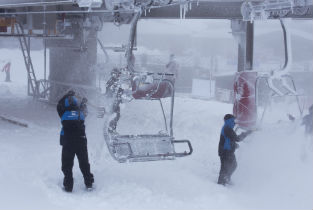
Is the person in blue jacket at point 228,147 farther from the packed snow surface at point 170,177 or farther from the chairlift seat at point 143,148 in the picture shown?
the chairlift seat at point 143,148

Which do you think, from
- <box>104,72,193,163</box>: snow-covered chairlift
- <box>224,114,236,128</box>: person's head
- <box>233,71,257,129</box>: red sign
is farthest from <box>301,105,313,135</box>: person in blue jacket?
<box>104,72,193,163</box>: snow-covered chairlift

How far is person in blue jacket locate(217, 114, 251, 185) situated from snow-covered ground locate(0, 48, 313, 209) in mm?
273

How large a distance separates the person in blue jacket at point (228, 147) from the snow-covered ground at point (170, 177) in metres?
0.27

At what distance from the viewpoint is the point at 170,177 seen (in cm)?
828

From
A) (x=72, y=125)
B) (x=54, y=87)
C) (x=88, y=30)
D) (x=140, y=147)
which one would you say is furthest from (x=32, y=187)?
(x=54, y=87)

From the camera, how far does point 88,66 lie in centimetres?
1642

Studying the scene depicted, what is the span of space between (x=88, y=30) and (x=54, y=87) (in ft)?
17.7

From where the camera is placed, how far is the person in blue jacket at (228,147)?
7.92 metres

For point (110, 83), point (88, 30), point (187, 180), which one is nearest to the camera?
point (110, 83)

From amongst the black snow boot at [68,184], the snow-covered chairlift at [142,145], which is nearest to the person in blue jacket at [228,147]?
the snow-covered chairlift at [142,145]

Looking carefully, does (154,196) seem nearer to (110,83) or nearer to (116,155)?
(116,155)

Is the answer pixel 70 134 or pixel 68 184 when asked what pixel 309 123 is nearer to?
pixel 70 134

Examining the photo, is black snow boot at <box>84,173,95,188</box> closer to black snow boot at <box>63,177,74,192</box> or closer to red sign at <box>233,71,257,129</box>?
black snow boot at <box>63,177,74,192</box>

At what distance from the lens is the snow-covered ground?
6824mm
